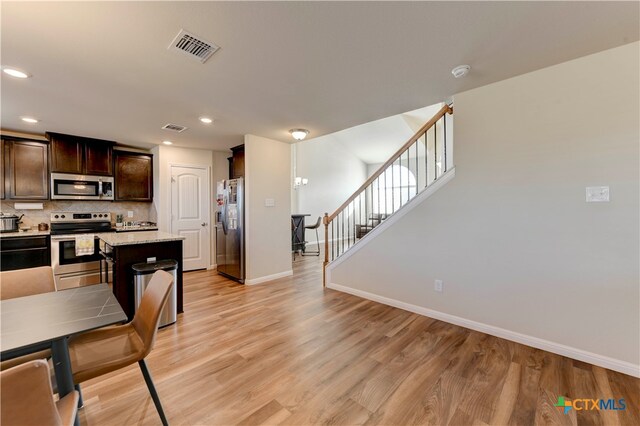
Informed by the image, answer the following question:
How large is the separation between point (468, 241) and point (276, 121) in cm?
270

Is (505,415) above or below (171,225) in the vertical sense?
below

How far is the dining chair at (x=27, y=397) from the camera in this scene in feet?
2.32

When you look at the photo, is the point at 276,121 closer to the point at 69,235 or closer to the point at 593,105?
the point at 593,105

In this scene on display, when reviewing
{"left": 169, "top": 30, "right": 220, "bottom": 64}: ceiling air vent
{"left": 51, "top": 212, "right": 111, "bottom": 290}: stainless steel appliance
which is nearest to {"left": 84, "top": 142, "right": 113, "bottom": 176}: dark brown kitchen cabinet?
{"left": 51, "top": 212, "right": 111, "bottom": 290}: stainless steel appliance

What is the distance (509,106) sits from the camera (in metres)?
2.40

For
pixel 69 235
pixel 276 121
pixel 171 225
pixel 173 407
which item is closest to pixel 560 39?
pixel 276 121

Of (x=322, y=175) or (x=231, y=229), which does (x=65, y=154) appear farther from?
(x=322, y=175)

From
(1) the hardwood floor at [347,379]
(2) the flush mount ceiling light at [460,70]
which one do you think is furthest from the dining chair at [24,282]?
(2) the flush mount ceiling light at [460,70]

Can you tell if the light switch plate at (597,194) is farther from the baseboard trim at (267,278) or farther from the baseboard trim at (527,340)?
the baseboard trim at (267,278)

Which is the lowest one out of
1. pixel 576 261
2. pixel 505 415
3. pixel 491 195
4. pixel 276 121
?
pixel 505 415

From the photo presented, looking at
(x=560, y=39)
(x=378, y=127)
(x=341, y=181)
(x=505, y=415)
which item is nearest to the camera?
(x=505, y=415)

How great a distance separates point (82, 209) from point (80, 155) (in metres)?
0.90

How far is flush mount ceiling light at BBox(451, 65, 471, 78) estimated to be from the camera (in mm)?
2145

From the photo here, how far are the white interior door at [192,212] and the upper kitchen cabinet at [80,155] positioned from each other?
994 mm
